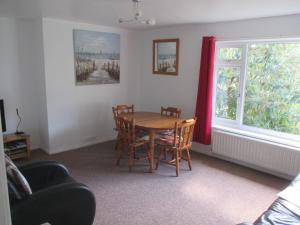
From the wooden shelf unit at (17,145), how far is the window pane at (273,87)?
3536 millimetres

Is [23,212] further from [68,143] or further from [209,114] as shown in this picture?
[209,114]

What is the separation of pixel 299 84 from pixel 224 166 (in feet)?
5.27

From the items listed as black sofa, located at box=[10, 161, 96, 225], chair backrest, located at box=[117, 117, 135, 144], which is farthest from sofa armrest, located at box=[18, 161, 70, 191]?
chair backrest, located at box=[117, 117, 135, 144]

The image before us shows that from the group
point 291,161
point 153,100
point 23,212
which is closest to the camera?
point 23,212

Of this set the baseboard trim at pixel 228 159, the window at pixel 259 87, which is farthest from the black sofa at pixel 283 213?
the window at pixel 259 87

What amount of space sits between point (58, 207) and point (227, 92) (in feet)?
10.6

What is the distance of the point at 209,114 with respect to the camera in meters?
4.23

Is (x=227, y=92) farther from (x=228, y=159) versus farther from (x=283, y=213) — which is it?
(x=283, y=213)

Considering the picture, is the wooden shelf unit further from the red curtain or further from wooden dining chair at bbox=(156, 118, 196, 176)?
the red curtain

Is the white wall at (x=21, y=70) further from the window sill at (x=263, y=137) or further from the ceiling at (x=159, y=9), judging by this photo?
the window sill at (x=263, y=137)

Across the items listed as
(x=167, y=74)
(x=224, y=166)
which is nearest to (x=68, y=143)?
(x=167, y=74)

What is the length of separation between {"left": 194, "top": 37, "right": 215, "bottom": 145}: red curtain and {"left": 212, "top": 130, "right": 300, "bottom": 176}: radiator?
0.61 feet

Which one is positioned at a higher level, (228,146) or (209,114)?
(209,114)

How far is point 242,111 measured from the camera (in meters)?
4.12
